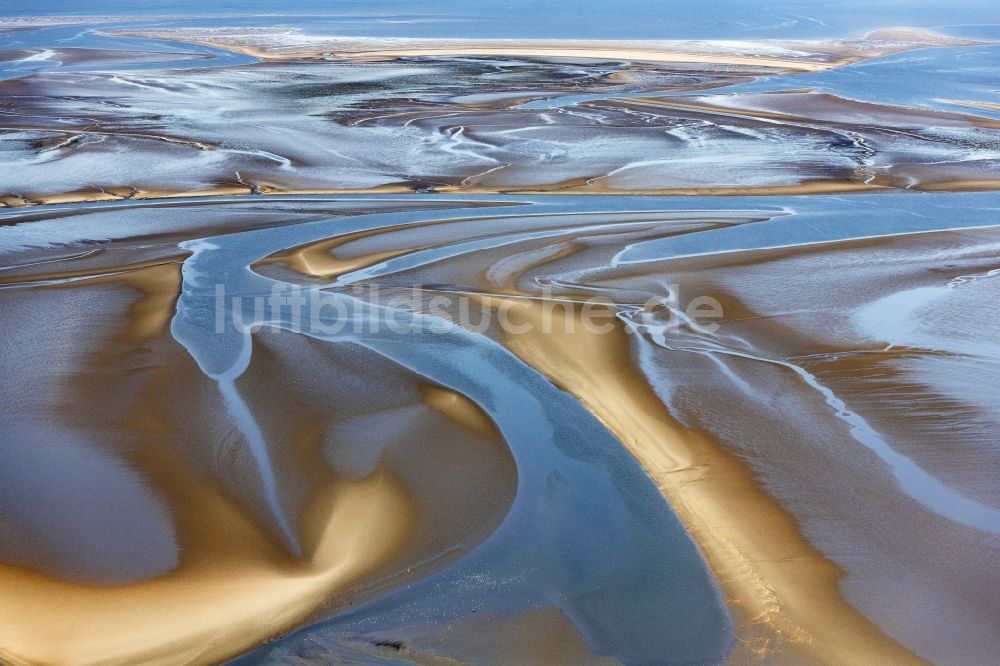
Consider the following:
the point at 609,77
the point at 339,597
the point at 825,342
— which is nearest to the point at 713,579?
the point at 339,597

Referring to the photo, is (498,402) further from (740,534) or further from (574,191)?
(574,191)

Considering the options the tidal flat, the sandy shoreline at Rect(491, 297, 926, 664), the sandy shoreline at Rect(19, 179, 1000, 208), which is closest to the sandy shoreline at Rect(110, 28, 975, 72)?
the sandy shoreline at Rect(19, 179, 1000, 208)

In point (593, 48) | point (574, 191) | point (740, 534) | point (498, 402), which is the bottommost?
point (740, 534)

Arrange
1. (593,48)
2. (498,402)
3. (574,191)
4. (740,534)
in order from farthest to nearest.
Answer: (593,48) → (574,191) → (498,402) → (740,534)

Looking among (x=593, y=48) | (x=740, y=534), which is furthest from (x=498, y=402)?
(x=593, y=48)

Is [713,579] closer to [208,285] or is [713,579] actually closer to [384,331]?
[384,331]

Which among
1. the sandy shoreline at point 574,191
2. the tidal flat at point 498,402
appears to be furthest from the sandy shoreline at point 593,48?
the tidal flat at point 498,402

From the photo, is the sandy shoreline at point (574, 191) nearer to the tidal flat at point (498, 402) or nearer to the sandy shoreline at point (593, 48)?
the tidal flat at point (498, 402)

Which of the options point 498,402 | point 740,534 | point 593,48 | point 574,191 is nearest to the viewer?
point 740,534

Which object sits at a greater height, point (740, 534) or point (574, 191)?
point (574, 191)
